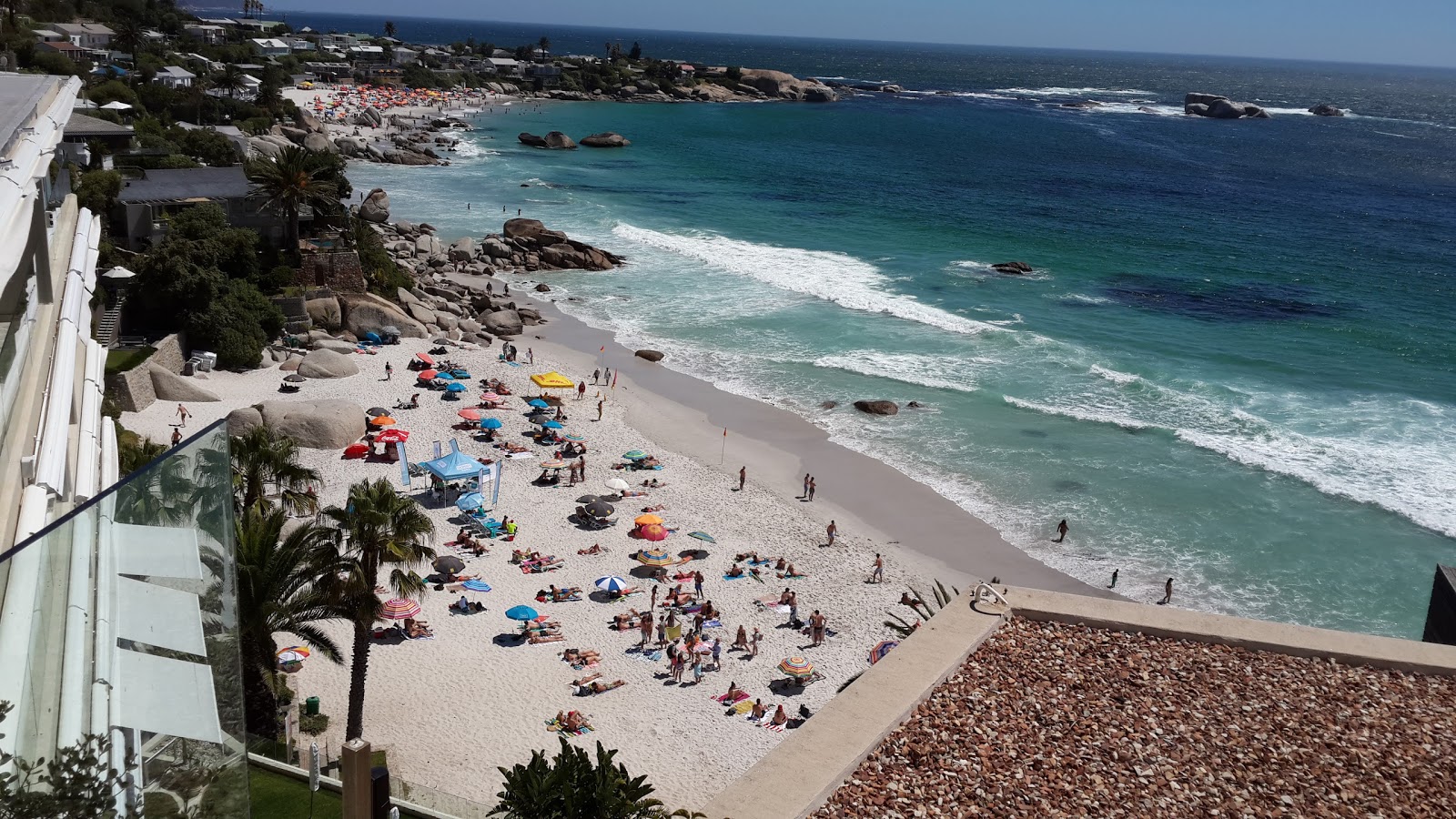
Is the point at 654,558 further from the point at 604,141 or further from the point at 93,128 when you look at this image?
the point at 604,141

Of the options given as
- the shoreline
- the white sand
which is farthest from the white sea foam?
the white sand

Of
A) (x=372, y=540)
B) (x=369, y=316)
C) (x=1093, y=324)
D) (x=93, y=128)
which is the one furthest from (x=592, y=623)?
(x=93, y=128)

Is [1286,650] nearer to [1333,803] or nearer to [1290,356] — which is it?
[1333,803]

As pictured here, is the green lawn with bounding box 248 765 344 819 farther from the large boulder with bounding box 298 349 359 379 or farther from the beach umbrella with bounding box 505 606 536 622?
the large boulder with bounding box 298 349 359 379

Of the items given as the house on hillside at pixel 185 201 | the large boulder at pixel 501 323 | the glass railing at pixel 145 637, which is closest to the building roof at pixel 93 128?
the house on hillside at pixel 185 201

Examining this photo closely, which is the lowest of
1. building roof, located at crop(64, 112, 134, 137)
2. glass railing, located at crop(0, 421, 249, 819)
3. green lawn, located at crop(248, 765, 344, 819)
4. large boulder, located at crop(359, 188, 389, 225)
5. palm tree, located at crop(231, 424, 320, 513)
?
green lawn, located at crop(248, 765, 344, 819)

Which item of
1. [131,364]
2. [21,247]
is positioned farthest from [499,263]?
[21,247]

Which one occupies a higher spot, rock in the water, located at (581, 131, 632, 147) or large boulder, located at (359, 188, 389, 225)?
rock in the water, located at (581, 131, 632, 147)

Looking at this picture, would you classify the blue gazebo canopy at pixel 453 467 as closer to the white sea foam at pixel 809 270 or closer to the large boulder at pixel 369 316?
the large boulder at pixel 369 316
